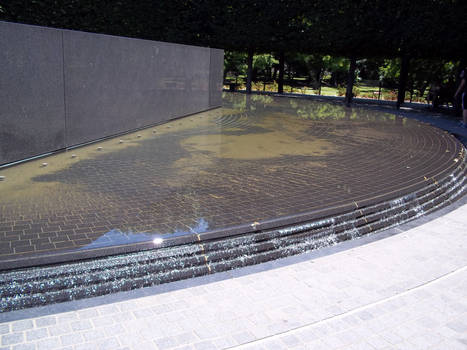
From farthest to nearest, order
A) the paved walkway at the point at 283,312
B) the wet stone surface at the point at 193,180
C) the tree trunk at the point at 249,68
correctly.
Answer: the tree trunk at the point at 249,68
the wet stone surface at the point at 193,180
the paved walkway at the point at 283,312

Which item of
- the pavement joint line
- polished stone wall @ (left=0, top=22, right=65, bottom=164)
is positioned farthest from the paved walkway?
polished stone wall @ (left=0, top=22, right=65, bottom=164)

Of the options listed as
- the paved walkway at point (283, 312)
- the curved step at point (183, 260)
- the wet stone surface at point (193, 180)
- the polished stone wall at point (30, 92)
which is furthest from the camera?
the polished stone wall at point (30, 92)

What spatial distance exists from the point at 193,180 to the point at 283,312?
11.7 ft

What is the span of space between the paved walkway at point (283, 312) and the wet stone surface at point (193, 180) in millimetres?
847

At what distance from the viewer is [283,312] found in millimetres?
3666

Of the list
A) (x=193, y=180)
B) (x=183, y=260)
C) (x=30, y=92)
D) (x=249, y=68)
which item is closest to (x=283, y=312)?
(x=183, y=260)

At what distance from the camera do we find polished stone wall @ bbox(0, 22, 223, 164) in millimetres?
7258

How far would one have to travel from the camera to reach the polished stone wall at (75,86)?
23.8ft

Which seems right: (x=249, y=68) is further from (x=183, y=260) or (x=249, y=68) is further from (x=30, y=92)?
(x=183, y=260)

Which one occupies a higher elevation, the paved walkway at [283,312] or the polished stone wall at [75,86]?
the polished stone wall at [75,86]

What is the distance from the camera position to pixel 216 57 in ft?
57.2

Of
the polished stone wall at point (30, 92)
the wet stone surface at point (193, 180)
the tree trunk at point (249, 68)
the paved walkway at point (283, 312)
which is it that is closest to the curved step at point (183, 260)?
the paved walkway at point (283, 312)

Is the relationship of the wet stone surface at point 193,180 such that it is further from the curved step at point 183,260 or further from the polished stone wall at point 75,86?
the polished stone wall at point 75,86

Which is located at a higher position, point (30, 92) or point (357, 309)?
point (30, 92)
